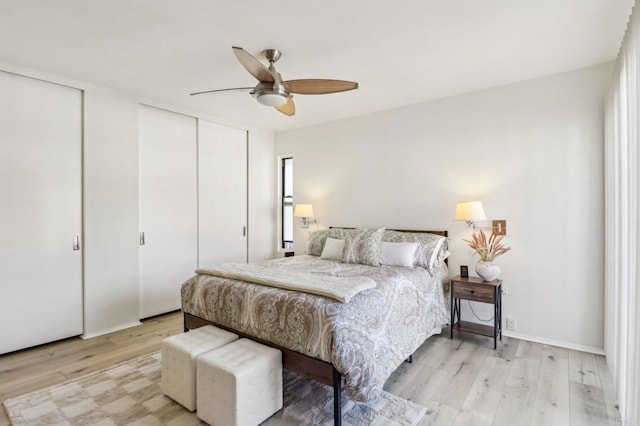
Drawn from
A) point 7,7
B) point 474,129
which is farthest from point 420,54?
point 7,7

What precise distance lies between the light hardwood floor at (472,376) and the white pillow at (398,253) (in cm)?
86

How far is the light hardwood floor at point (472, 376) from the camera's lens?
212cm

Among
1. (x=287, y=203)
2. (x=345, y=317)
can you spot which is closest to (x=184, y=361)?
(x=345, y=317)

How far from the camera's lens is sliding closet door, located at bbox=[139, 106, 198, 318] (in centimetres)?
398

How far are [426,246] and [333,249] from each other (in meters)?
1.09

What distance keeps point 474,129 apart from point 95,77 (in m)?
4.17

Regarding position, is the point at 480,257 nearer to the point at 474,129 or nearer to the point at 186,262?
the point at 474,129

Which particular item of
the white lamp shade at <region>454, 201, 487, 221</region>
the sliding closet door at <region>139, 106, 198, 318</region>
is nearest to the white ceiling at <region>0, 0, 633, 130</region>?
the sliding closet door at <region>139, 106, 198, 318</region>

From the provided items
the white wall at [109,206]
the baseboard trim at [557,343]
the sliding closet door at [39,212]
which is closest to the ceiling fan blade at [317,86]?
the white wall at [109,206]

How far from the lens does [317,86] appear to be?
2.64 meters

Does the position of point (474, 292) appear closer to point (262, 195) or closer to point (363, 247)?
point (363, 247)

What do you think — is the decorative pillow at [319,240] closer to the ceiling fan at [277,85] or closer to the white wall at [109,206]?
the ceiling fan at [277,85]

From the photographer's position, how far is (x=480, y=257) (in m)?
3.48

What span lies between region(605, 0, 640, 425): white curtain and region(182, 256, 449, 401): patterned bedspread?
131 cm
